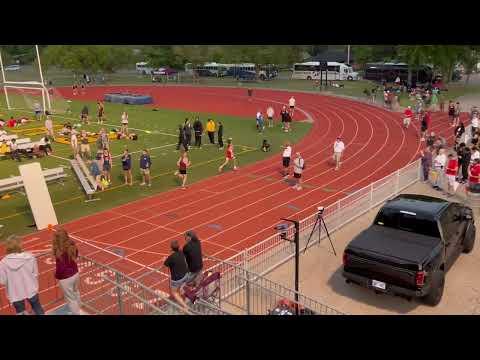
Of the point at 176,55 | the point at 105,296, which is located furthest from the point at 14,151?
the point at 176,55

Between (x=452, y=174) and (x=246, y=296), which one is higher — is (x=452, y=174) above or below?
above

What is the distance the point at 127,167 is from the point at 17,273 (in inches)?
441

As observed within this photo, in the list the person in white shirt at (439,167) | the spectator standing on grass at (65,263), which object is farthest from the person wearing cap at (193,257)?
the person in white shirt at (439,167)

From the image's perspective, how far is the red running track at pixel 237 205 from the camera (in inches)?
509

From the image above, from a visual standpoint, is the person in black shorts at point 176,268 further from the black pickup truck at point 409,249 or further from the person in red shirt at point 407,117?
the person in red shirt at point 407,117

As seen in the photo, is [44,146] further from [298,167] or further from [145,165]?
[298,167]

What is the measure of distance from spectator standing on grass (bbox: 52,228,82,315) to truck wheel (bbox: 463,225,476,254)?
8.66 metres

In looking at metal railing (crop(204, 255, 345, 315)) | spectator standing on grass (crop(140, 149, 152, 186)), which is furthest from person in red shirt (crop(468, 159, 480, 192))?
spectator standing on grass (crop(140, 149, 152, 186))

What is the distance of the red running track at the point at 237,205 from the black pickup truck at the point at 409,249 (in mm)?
4176

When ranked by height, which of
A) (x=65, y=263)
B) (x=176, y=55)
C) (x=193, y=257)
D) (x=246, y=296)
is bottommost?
(x=246, y=296)

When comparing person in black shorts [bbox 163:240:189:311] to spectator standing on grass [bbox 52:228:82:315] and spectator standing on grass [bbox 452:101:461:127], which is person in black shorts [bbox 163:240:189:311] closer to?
spectator standing on grass [bbox 52:228:82:315]

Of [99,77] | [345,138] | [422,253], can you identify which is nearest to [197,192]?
[422,253]

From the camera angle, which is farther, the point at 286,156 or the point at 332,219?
the point at 286,156

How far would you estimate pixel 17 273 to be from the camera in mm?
6941
